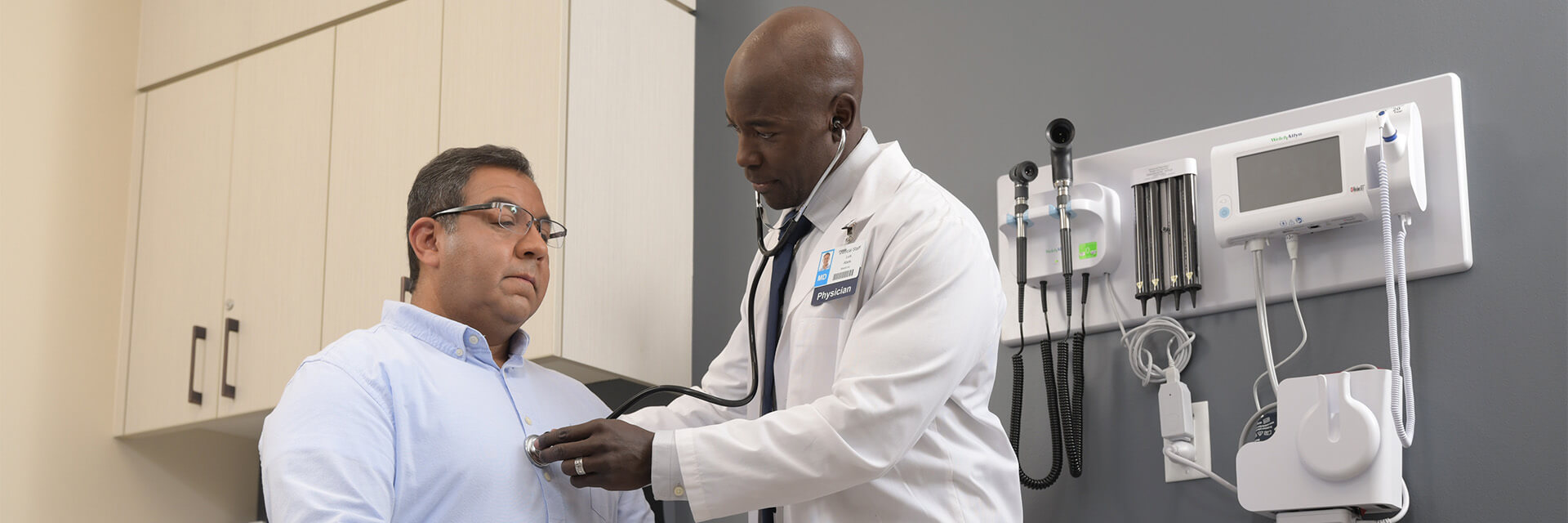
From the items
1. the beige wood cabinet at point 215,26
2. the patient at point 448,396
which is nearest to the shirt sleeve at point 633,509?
the patient at point 448,396

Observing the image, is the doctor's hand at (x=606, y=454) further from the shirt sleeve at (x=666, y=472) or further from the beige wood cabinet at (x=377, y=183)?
the beige wood cabinet at (x=377, y=183)

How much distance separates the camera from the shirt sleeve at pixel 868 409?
69.8 inches

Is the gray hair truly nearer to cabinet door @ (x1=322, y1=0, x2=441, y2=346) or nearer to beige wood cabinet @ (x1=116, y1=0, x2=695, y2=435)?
beige wood cabinet @ (x1=116, y1=0, x2=695, y2=435)

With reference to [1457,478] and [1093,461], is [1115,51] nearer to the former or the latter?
[1093,461]

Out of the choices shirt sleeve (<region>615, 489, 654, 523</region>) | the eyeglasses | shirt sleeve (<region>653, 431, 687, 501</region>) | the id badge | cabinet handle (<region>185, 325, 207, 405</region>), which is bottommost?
shirt sleeve (<region>615, 489, 654, 523</region>)

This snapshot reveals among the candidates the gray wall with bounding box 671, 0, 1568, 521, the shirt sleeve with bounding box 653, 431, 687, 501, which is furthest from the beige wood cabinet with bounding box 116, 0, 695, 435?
the shirt sleeve with bounding box 653, 431, 687, 501

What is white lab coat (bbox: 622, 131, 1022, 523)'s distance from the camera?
5.85 ft

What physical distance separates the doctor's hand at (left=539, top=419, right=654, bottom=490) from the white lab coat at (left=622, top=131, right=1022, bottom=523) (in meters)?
0.02

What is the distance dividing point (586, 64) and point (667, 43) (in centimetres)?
31

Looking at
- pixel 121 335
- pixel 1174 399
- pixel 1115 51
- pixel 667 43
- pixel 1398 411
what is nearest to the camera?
pixel 1398 411

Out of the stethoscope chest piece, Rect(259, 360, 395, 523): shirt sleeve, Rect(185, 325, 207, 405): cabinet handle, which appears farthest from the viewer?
Rect(185, 325, 207, 405): cabinet handle

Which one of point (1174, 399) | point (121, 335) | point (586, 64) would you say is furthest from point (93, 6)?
point (1174, 399)

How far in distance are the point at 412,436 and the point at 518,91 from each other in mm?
1051

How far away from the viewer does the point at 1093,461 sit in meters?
2.33
